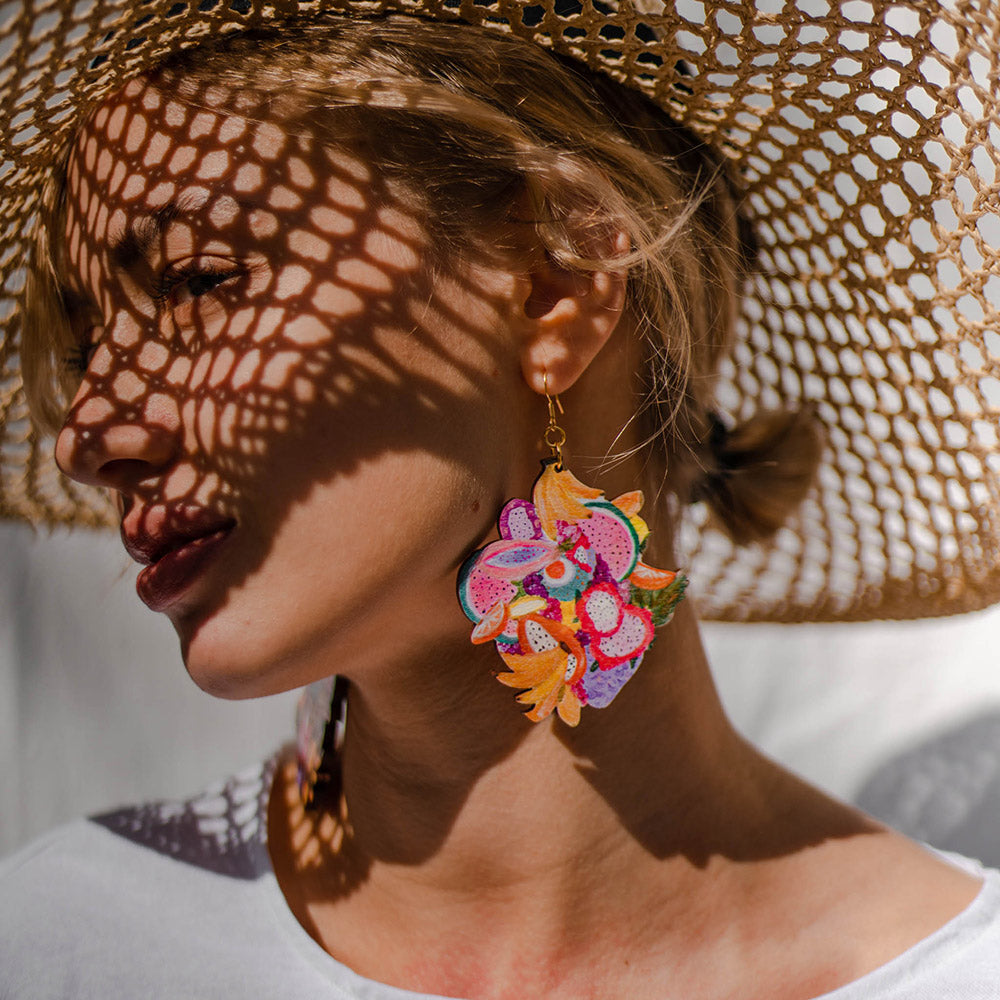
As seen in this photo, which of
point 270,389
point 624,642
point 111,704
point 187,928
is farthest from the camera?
point 111,704

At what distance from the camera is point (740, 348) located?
126cm

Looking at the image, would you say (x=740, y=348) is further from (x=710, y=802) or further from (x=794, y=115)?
(x=710, y=802)

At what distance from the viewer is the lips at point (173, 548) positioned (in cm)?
86

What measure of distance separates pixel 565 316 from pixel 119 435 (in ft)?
1.29

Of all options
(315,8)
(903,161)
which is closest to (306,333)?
(315,8)

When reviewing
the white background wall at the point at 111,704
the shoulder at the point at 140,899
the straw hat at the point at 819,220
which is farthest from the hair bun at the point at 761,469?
the white background wall at the point at 111,704

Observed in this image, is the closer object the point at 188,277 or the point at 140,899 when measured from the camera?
the point at 188,277

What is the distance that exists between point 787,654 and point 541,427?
4.32ft

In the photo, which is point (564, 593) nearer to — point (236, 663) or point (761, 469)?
point (236, 663)

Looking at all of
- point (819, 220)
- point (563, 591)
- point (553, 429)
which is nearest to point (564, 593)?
point (563, 591)

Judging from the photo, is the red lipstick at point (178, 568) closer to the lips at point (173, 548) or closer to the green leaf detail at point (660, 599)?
the lips at point (173, 548)

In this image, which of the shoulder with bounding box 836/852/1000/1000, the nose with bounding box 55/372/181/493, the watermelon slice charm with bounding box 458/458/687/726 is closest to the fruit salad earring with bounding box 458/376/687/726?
the watermelon slice charm with bounding box 458/458/687/726

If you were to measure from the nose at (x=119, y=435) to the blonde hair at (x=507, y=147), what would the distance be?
23cm

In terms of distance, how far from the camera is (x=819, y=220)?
1127 mm
